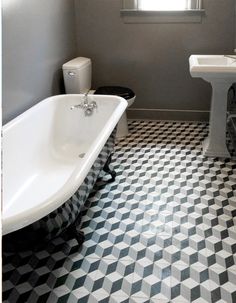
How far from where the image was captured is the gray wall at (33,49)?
2600mm

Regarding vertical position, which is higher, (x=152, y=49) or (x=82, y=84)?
(x=152, y=49)

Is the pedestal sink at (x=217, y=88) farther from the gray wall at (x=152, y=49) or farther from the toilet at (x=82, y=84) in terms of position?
the toilet at (x=82, y=84)

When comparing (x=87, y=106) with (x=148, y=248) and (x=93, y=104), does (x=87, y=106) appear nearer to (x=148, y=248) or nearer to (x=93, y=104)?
(x=93, y=104)

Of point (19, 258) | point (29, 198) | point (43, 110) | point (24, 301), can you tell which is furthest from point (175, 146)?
point (24, 301)

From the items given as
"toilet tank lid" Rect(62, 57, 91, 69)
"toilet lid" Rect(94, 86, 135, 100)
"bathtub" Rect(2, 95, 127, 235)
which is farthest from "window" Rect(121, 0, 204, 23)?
"bathtub" Rect(2, 95, 127, 235)

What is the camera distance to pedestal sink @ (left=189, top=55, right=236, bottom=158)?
2.87m

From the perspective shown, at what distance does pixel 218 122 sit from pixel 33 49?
5.74 ft

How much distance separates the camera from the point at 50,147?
2943 mm

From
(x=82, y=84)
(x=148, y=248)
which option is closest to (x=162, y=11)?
(x=82, y=84)

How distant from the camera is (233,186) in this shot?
2.78 metres

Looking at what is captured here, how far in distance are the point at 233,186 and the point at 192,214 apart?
0.54 m

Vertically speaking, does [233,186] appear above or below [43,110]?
below

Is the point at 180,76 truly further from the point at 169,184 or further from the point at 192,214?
the point at 192,214

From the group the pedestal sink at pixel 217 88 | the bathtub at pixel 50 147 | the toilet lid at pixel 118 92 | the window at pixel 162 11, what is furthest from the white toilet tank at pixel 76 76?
the pedestal sink at pixel 217 88
